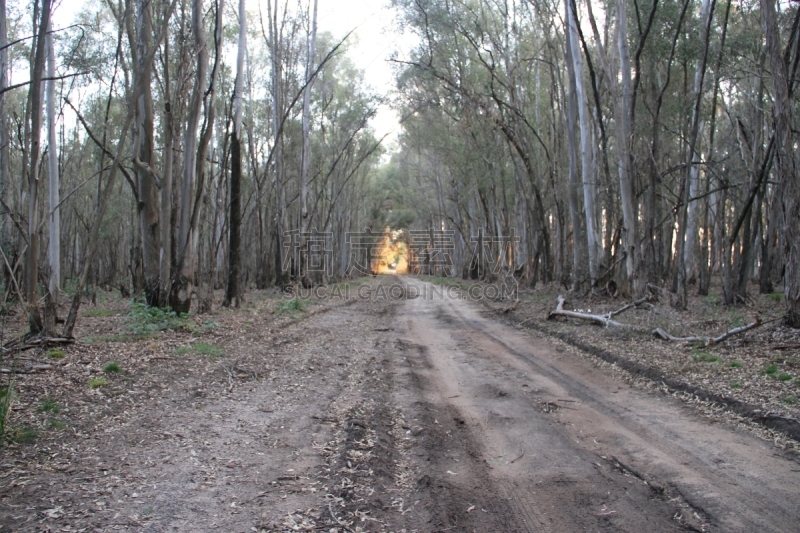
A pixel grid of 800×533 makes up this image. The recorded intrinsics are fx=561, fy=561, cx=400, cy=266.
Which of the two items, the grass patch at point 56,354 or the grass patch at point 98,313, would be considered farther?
the grass patch at point 98,313

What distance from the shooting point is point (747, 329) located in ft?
25.9

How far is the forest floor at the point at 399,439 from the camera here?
3182 mm

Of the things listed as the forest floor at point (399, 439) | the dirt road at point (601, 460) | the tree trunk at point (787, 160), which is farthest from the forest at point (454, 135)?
the dirt road at point (601, 460)

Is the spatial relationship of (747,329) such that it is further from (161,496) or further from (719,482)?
(161,496)

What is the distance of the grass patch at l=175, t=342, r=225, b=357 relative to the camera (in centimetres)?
794

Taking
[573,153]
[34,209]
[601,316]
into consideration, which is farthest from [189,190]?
[573,153]

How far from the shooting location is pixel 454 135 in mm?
26422

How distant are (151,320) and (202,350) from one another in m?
2.51

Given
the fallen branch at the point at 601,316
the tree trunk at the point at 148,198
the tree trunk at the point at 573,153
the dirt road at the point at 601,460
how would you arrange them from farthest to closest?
the tree trunk at the point at 573,153, the tree trunk at the point at 148,198, the fallen branch at the point at 601,316, the dirt road at the point at 601,460

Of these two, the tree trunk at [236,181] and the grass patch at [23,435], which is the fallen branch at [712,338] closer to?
the grass patch at [23,435]

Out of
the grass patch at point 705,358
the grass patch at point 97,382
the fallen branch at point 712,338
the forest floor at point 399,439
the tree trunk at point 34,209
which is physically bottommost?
the forest floor at point 399,439

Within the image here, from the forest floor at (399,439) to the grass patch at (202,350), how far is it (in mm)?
63

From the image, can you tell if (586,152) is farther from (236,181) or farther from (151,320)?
(151,320)

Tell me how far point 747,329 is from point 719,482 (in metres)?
5.20
